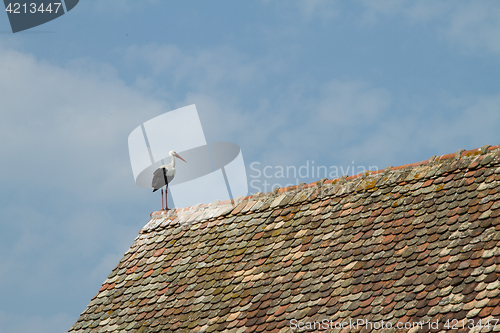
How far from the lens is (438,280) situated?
309 inches

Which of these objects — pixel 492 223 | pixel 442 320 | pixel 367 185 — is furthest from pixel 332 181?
pixel 442 320

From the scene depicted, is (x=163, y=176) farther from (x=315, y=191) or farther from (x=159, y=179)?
(x=315, y=191)

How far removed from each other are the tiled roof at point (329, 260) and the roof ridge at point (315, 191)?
1.1 inches

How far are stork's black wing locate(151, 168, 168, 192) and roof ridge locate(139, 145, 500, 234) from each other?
1115mm

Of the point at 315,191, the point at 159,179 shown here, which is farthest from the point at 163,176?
the point at 315,191

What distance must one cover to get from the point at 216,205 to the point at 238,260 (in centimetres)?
203

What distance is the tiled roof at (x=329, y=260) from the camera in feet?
25.7

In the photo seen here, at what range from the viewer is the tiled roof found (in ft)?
25.7

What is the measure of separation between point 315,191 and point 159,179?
181 inches

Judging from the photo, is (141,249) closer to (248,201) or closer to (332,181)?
(248,201)

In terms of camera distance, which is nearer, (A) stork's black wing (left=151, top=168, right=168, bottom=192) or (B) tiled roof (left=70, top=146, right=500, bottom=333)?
(B) tiled roof (left=70, top=146, right=500, bottom=333)
